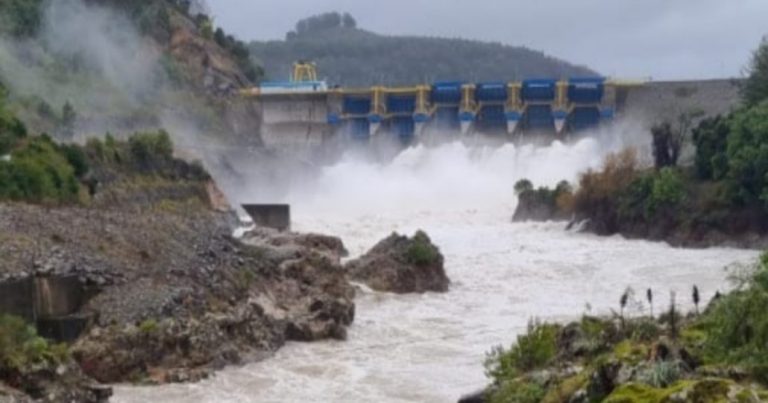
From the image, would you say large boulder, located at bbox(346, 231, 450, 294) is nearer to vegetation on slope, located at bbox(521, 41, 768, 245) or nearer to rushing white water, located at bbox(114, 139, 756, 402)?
rushing white water, located at bbox(114, 139, 756, 402)

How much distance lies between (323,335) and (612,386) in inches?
670

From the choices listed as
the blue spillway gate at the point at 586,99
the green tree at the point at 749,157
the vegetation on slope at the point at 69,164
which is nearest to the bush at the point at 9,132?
the vegetation on slope at the point at 69,164

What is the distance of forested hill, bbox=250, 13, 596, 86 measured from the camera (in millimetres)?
153125

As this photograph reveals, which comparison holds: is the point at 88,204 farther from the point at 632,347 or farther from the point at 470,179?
the point at 470,179

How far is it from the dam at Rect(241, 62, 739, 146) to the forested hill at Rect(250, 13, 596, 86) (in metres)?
68.4

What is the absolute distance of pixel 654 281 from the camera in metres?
40.2

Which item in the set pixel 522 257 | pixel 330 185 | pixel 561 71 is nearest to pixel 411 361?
pixel 522 257

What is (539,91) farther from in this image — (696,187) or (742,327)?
(742,327)

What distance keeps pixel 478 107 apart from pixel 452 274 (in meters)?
33.3

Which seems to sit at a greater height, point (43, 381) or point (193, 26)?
point (193, 26)

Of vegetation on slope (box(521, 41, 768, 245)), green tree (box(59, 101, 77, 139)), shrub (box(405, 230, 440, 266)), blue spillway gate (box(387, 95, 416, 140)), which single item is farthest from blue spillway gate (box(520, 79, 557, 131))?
shrub (box(405, 230, 440, 266))

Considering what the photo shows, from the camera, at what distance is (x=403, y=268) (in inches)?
1497

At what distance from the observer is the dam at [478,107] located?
67.4m

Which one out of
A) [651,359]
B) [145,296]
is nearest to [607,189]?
[145,296]
